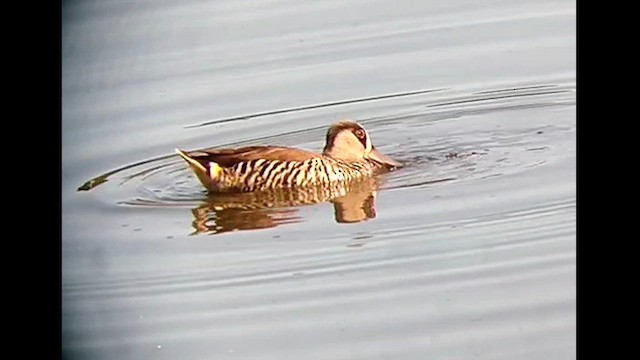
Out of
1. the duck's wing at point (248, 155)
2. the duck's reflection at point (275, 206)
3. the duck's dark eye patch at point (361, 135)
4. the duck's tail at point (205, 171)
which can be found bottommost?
the duck's reflection at point (275, 206)

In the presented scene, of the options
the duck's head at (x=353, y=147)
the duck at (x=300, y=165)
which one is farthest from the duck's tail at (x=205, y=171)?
the duck's head at (x=353, y=147)

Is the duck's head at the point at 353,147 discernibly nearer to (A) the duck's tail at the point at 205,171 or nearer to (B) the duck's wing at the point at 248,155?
(B) the duck's wing at the point at 248,155

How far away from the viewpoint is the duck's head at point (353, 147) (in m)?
1.62

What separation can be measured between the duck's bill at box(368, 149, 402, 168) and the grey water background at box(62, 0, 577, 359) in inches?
0.5

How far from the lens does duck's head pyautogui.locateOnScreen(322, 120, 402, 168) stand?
5.31 ft

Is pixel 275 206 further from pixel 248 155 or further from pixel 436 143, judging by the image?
pixel 436 143

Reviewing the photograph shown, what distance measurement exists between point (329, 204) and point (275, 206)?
0.26 ft

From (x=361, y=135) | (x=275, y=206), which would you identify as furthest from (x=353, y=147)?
(x=275, y=206)

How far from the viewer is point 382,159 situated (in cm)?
162

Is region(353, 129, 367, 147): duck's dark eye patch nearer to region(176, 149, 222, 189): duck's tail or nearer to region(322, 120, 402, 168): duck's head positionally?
region(322, 120, 402, 168): duck's head

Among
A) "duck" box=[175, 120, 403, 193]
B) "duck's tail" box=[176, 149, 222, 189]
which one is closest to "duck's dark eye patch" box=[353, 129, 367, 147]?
"duck" box=[175, 120, 403, 193]
